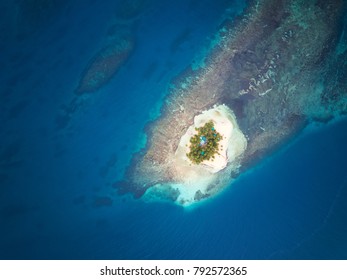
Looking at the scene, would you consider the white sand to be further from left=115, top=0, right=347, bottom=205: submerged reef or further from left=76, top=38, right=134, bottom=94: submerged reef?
left=76, top=38, right=134, bottom=94: submerged reef

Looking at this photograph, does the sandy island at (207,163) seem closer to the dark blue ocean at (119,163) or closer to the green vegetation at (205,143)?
the green vegetation at (205,143)

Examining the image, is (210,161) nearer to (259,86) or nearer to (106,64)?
(259,86)

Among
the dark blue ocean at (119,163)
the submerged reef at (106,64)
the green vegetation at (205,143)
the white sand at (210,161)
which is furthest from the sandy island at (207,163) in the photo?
the submerged reef at (106,64)

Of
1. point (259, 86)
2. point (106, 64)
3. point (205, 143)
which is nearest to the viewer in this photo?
point (205, 143)

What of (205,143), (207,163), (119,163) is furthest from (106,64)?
(207,163)

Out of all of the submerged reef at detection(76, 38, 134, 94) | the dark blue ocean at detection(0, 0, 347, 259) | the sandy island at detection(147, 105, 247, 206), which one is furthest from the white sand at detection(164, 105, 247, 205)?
the submerged reef at detection(76, 38, 134, 94)
